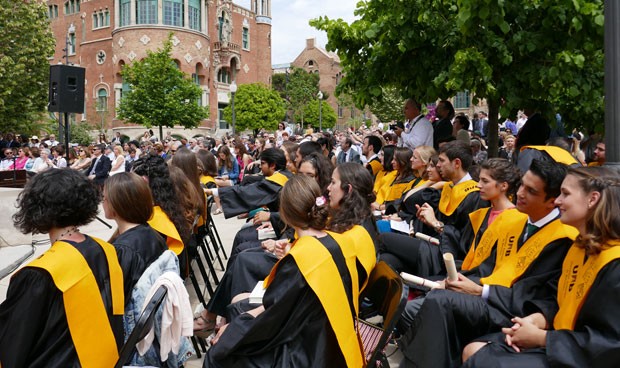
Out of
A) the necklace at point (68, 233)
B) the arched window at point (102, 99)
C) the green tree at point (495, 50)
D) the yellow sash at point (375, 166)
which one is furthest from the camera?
the arched window at point (102, 99)

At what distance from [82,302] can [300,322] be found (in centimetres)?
115

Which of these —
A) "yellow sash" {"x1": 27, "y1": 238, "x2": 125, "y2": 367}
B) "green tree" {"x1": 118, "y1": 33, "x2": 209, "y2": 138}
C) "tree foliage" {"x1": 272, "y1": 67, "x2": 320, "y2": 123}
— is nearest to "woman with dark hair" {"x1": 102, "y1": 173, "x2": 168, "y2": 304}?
"yellow sash" {"x1": 27, "y1": 238, "x2": 125, "y2": 367}

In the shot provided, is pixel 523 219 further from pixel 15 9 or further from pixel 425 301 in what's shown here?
pixel 15 9

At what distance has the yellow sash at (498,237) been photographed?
364cm

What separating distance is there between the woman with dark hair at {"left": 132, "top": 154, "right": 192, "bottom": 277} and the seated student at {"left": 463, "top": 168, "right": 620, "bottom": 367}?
2.62m

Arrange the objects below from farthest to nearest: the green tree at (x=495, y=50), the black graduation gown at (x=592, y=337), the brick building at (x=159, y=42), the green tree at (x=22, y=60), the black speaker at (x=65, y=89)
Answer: the brick building at (x=159, y=42), the green tree at (x=22, y=60), the black speaker at (x=65, y=89), the green tree at (x=495, y=50), the black graduation gown at (x=592, y=337)

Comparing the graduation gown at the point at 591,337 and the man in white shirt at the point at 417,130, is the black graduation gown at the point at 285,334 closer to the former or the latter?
the graduation gown at the point at 591,337

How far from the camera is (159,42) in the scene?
156 feet

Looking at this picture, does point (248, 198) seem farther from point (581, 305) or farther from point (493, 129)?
point (581, 305)

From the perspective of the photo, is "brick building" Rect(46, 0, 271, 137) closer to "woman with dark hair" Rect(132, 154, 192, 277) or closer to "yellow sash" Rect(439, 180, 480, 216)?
"woman with dark hair" Rect(132, 154, 192, 277)

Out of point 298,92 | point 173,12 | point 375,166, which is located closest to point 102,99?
point 173,12

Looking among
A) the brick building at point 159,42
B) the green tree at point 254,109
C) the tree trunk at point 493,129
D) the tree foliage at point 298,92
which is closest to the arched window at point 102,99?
the brick building at point 159,42

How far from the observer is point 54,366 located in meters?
2.60

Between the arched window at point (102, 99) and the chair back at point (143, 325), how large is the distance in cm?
5224
